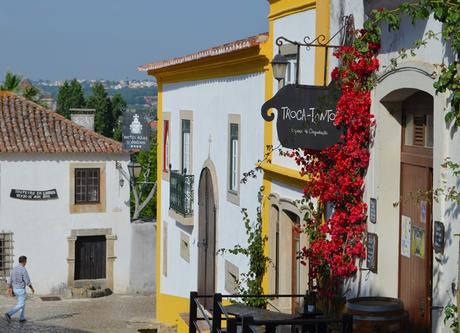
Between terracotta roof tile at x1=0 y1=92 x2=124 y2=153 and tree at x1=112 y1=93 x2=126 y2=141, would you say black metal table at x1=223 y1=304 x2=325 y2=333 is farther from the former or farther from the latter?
tree at x1=112 y1=93 x2=126 y2=141

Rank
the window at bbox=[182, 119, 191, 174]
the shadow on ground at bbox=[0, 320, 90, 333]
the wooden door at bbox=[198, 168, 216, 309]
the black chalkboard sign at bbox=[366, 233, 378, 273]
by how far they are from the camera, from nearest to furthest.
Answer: the black chalkboard sign at bbox=[366, 233, 378, 273]
the wooden door at bbox=[198, 168, 216, 309]
the window at bbox=[182, 119, 191, 174]
the shadow on ground at bbox=[0, 320, 90, 333]

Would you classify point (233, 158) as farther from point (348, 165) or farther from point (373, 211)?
point (373, 211)

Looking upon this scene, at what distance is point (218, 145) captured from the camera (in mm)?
17078

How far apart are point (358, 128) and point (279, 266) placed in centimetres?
448

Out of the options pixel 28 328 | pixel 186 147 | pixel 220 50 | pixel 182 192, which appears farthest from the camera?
pixel 28 328

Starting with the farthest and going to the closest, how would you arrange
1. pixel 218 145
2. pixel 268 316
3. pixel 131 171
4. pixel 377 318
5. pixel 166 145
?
pixel 131 171
pixel 166 145
pixel 218 145
pixel 268 316
pixel 377 318

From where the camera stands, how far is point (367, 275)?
9.55 m

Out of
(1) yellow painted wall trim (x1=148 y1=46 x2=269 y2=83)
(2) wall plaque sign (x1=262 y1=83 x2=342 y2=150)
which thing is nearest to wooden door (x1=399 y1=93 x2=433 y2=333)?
(2) wall plaque sign (x1=262 y1=83 x2=342 y2=150)

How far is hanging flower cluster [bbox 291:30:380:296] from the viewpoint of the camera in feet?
30.9

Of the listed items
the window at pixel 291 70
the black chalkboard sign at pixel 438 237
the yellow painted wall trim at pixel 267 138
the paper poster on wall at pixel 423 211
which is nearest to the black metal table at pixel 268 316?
the paper poster on wall at pixel 423 211

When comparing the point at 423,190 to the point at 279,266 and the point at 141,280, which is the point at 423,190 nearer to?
the point at 279,266

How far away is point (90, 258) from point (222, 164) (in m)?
16.0

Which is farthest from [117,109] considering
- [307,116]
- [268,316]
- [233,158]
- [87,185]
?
[268,316]

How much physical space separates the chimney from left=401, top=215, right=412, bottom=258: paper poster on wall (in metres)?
27.2
